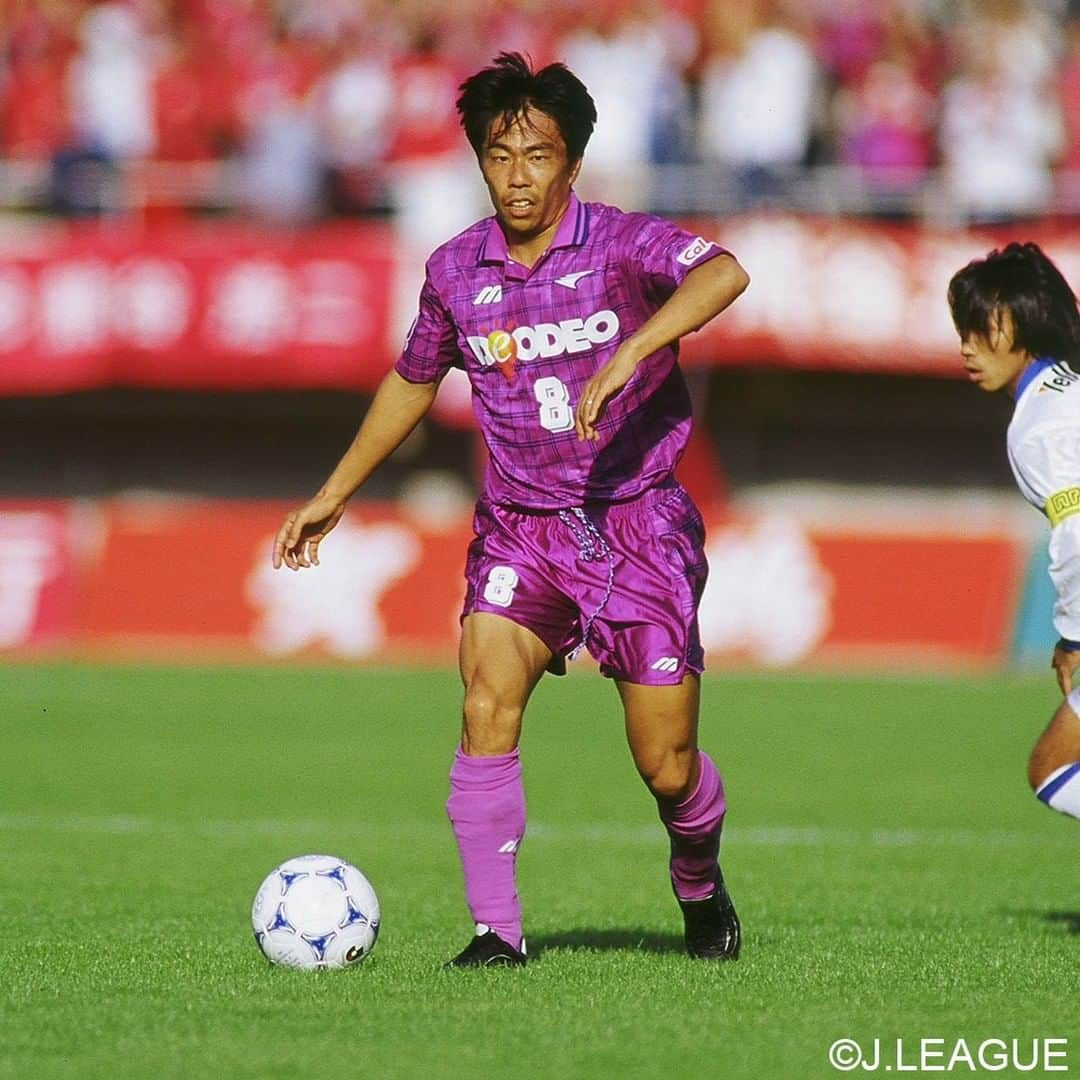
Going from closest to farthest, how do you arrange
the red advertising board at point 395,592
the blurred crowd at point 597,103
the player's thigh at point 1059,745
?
the player's thigh at point 1059,745, the red advertising board at point 395,592, the blurred crowd at point 597,103

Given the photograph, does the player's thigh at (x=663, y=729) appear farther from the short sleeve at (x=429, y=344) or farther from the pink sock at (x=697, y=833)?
the short sleeve at (x=429, y=344)

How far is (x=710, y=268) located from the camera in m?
5.91

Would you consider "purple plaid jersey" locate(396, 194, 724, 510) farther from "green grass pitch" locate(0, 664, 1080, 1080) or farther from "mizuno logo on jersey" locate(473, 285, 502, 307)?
"green grass pitch" locate(0, 664, 1080, 1080)

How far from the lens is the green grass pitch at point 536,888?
5184mm

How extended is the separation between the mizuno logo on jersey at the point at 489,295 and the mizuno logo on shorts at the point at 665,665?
114 cm

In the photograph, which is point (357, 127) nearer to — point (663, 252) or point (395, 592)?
point (395, 592)

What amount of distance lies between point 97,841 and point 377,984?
12.9 ft

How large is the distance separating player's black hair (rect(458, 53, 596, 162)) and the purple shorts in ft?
3.55

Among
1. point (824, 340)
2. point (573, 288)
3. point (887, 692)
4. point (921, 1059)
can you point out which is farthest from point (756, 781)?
point (824, 340)

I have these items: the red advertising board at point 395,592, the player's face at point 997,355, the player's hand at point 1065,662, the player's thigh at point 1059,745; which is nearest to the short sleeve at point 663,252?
the player's face at point 997,355

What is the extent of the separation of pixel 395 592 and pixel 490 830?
13203 millimetres

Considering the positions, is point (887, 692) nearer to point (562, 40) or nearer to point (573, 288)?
point (562, 40)

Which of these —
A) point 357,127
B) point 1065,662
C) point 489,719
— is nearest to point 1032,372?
point 1065,662

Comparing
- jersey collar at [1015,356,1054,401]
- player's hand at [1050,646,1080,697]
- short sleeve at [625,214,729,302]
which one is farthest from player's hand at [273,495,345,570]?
player's hand at [1050,646,1080,697]
